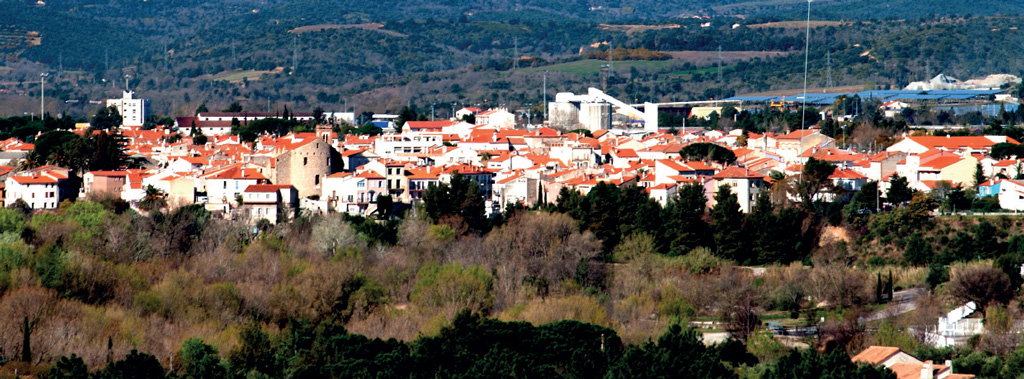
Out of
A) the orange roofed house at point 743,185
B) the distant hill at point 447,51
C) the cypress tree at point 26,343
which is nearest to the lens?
the cypress tree at point 26,343

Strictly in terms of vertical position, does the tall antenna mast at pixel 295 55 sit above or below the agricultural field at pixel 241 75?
above

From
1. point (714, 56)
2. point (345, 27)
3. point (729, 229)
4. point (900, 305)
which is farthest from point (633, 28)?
point (900, 305)

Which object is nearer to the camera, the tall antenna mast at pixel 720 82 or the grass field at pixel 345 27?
the tall antenna mast at pixel 720 82

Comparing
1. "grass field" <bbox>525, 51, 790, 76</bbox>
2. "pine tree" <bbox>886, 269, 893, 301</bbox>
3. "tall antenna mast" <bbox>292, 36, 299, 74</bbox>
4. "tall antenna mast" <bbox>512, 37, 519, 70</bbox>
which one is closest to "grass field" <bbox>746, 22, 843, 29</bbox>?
"grass field" <bbox>525, 51, 790, 76</bbox>

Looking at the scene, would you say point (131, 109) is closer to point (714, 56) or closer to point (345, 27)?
point (714, 56)

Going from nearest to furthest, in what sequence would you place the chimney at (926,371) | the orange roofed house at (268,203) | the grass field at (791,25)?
the chimney at (926,371) → the orange roofed house at (268,203) → the grass field at (791,25)

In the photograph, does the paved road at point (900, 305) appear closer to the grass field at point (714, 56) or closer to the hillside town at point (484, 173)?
the hillside town at point (484, 173)

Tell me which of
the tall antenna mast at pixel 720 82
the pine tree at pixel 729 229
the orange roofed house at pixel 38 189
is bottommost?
the pine tree at pixel 729 229

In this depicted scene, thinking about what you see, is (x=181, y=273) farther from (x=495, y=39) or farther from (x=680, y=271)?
(x=495, y=39)

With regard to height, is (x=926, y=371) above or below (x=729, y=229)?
below

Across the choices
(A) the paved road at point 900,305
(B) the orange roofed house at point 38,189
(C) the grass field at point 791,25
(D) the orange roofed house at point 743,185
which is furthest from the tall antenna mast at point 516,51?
(A) the paved road at point 900,305

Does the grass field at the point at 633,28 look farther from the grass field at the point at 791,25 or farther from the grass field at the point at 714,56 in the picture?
the grass field at the point at 714,56

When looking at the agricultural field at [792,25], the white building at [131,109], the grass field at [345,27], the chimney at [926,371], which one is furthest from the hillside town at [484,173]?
the grass field at [345,27]
